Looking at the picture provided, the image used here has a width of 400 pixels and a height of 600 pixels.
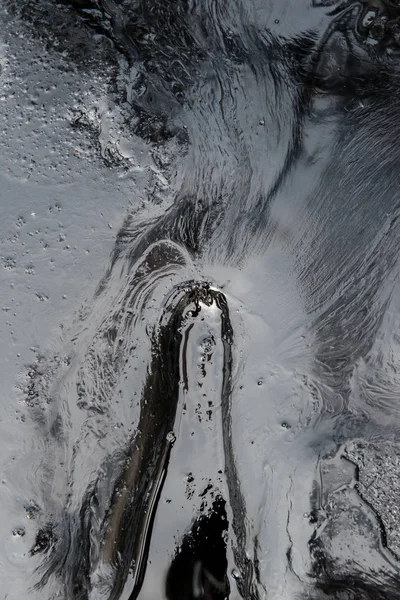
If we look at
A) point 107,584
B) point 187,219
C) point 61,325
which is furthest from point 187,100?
point 107,584

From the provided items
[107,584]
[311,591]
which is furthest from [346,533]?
[107,584]

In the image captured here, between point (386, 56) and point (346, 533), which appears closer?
point (346, 533)

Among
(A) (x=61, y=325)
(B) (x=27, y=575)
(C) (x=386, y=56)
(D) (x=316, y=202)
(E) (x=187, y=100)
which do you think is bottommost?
(B) (x=27, y=575)

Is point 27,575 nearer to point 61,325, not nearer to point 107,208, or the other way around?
point 61,325

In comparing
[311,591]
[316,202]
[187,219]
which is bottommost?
[311,591]

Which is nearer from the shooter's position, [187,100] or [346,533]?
[346,533]

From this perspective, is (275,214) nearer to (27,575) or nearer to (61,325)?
(61,325)

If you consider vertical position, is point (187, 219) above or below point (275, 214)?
below

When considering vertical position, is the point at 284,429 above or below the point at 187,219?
below
